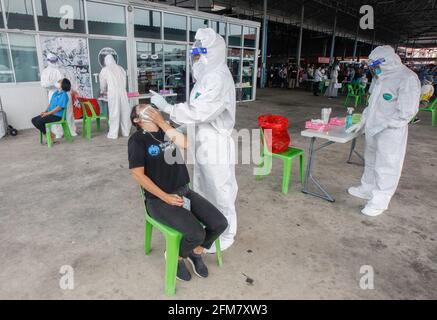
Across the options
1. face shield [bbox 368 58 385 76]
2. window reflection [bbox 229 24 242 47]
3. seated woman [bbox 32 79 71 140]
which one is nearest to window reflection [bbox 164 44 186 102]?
window reflection [bbox 229 24 242 47]

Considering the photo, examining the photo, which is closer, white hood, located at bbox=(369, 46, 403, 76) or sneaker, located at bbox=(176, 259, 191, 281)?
sneaker, located at bbox=(176, 259, 191, 281)

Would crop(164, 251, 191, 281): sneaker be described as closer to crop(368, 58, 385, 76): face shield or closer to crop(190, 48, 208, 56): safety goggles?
crop(190, 48, 208, 56): safety goggles

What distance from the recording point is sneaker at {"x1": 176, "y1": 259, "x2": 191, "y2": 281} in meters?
1.91

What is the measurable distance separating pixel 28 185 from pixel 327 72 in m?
16.1

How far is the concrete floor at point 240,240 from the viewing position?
187 cm

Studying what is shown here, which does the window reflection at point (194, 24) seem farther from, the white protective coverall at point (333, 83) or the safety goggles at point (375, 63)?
the safety goggles at point (375, 63)

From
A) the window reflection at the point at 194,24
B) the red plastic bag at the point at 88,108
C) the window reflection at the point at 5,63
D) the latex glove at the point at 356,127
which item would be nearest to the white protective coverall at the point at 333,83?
the window reflection at the point at 194,24

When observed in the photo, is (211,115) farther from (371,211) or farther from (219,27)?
(219,27)

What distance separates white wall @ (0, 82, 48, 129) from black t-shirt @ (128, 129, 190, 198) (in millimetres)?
5208

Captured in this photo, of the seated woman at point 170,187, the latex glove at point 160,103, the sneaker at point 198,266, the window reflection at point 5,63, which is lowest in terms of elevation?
the sneaker at point 198,266

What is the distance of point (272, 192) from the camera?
3291 mm

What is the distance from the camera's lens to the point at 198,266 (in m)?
1.97

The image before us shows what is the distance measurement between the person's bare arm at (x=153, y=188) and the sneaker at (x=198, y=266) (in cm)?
40
